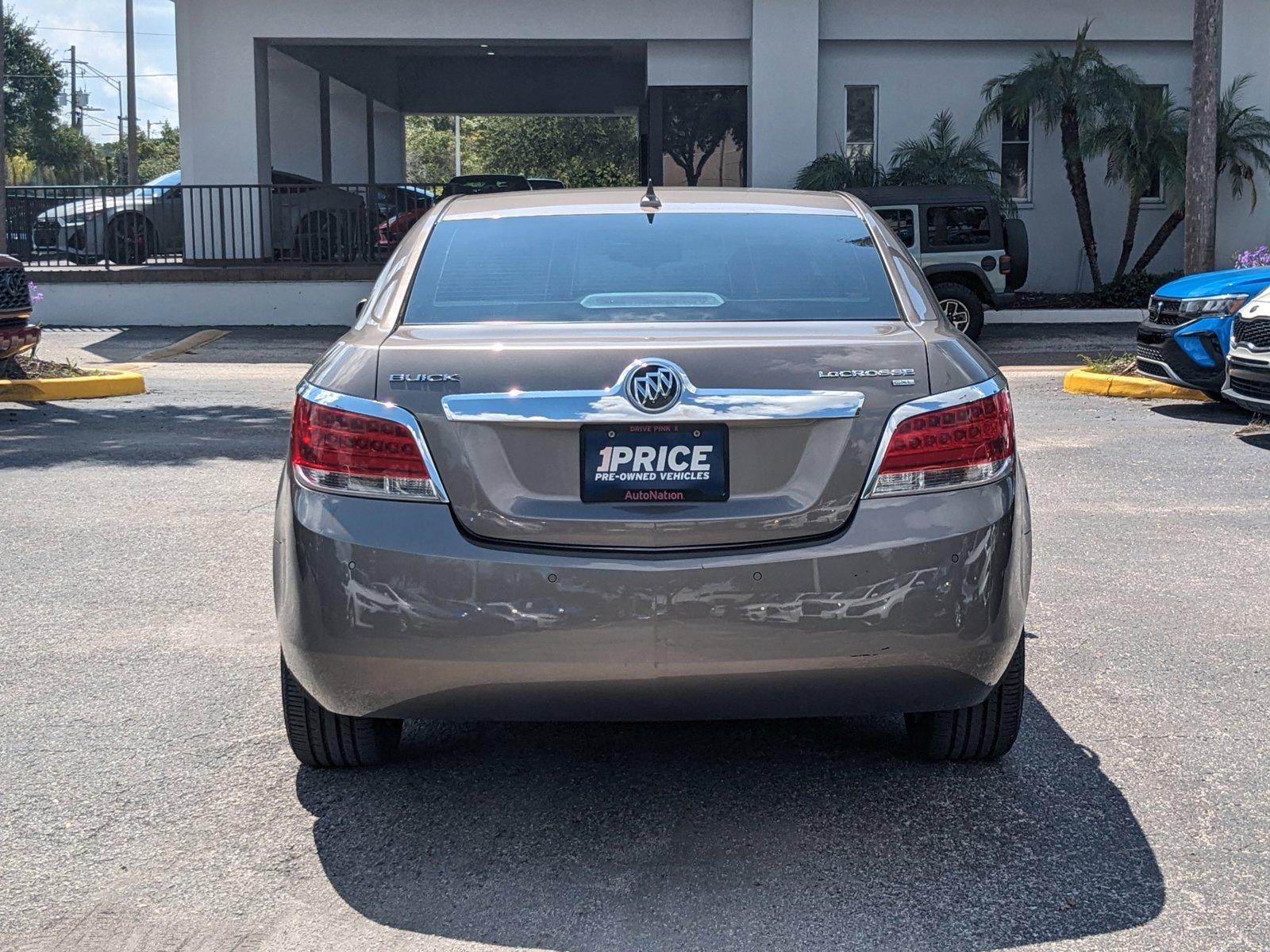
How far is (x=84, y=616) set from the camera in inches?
226

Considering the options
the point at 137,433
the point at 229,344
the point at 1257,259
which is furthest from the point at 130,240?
the point at 1257,259

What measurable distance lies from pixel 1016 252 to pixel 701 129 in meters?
6.64

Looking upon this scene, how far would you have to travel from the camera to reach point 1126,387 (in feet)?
43.4

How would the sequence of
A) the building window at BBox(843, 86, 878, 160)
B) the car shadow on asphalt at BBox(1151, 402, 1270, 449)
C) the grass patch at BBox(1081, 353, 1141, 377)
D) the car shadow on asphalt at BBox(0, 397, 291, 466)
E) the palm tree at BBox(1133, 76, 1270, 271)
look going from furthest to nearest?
the building window at BBox(843, 86, 878, 160) < the palm tree at BBox(1133, 76, 1270, 271) < the grass patch at BBox(1081, 353, 1141, 377) < the car shadow on asphalt at BBox(1151, 402, 1270, 449) < the car shadow on asphalt at BBox(0, 397, 291, 466)

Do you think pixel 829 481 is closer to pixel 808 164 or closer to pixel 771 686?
pixel 771 686

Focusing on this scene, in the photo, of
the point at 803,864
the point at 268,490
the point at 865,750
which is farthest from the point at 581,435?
the point at 268,490

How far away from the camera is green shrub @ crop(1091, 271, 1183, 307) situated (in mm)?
21094

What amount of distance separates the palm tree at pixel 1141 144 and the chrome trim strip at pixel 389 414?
18.7 meters

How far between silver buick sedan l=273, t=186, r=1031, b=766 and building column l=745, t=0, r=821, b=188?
18692mm

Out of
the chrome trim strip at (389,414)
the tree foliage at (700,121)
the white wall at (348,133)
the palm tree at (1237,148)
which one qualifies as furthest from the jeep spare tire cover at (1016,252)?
the white wall at (348,133)

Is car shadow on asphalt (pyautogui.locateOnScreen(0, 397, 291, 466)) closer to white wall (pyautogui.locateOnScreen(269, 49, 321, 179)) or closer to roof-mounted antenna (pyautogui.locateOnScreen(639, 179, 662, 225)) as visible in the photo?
roof-mounted antenna (pyautogui.locateOnScreen(639, 179, 662, 225))

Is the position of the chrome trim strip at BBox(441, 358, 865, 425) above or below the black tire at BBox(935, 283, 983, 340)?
above

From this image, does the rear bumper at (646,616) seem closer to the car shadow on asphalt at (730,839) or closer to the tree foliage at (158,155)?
the car shadow on asphalt at (730,839)

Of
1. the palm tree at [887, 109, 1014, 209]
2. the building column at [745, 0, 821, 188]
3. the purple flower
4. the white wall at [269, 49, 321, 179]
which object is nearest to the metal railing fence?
the white wall at [269, 49, 321, 179]
